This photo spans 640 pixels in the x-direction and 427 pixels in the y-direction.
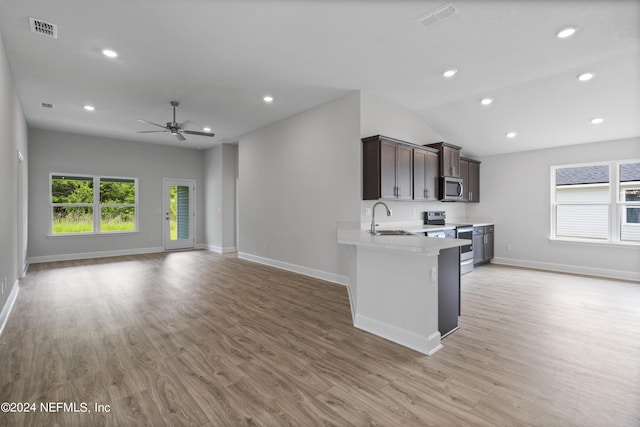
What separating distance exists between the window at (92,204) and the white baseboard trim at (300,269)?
139 inches

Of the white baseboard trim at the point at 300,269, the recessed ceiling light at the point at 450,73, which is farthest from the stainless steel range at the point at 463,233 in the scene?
Result: the recessed ceiling light at the point at 450,73

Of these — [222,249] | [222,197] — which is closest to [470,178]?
[222,197]

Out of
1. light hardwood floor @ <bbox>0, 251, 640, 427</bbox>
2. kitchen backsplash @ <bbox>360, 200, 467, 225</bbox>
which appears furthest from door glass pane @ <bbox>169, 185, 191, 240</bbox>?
kitchen backsplash @ <bbox>360, 200, 467, 225</bbox>

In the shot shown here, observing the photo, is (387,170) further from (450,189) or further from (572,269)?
(572,269)

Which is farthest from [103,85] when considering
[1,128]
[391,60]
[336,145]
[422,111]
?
[422,111]

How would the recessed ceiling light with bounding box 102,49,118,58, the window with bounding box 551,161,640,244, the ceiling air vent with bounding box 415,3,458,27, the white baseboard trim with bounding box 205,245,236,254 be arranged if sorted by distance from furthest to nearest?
1. the white baseboard trim with bounding box 205,245,236,254
2. the window with bounding box 551,161,640,244
3. the recessed ceiling light with bounding box 102,49,118,58
4. the ceiling air vent with bounding box 415,3,458,27

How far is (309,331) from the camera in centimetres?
302

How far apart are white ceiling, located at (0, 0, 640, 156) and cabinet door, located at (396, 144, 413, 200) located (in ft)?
2.91

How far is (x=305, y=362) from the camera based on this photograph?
2408 mm

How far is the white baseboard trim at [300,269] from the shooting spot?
4.87 metres

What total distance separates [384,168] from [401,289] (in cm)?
222

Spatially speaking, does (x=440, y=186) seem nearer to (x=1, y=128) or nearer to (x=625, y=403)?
(x=625, y=403)

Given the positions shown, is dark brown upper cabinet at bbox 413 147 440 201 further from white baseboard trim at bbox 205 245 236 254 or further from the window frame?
the window frame

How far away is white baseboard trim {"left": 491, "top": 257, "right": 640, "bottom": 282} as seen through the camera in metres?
5.23
